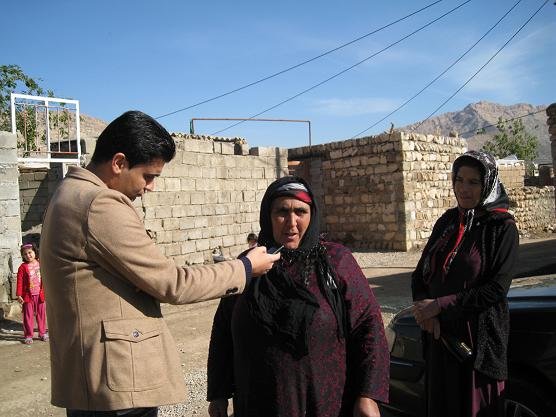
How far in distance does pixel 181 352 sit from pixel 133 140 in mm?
4530

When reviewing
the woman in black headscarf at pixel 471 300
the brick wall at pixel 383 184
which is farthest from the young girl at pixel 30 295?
the brick wall at pixel 383 184

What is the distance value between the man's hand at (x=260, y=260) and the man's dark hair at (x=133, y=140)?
530 mm

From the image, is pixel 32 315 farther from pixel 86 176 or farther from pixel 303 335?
pixel 303 335

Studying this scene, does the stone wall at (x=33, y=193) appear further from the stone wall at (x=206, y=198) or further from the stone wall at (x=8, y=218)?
the stone wall at (x=8, y=218)

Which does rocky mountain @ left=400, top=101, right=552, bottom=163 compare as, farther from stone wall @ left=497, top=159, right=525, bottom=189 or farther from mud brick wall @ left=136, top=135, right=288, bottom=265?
mud brick wall @ left=136, top=135, right=288, bottom=265

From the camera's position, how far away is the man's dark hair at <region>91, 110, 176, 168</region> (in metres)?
1.74

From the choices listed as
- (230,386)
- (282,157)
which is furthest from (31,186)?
(230,386)

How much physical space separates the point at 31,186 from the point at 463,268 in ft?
44.1

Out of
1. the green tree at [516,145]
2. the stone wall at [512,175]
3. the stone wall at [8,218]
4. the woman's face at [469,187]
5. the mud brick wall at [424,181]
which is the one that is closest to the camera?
the woman's face at [469,187]

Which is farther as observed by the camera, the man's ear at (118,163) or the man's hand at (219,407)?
the man's hand at (219,407)

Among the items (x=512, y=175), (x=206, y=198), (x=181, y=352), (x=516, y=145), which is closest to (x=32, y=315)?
(x=181, y=352)

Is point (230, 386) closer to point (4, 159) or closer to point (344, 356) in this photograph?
point (344, 356)

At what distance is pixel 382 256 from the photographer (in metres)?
12.6

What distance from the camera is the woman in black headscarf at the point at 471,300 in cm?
235
